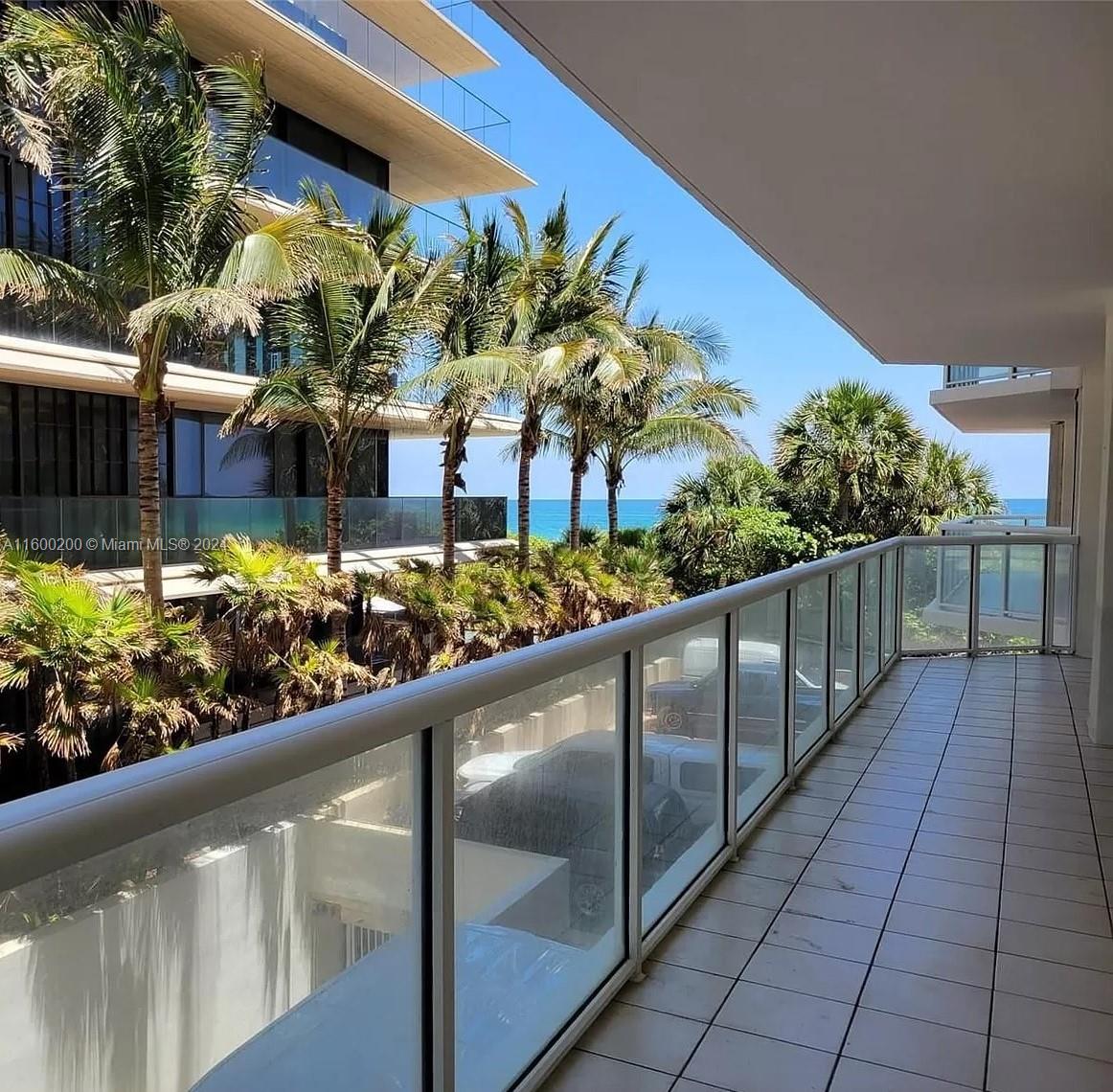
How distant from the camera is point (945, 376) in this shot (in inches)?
562

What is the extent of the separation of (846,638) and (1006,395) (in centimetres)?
789

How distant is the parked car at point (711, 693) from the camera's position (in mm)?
3111

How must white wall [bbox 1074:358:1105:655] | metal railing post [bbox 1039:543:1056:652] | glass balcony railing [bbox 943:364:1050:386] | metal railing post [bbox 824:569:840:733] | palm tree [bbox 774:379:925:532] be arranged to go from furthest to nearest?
1. palm tree [bbox 774:379:925:532]
2. glass balcony railing [bbox 943:364:1050:386]
3. metal railing post [bbox 1039:543:1056:652]
4. white wall [bbox 1074:358:1105:655]
5. metal railing post [bbox 824:569:840:733]

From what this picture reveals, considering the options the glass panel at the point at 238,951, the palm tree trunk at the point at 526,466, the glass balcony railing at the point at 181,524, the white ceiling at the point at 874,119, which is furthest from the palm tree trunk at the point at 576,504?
the glass panel at the point at 238,951

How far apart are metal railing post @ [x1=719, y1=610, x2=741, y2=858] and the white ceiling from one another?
1918 mm

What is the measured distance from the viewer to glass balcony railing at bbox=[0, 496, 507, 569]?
12.0 metres

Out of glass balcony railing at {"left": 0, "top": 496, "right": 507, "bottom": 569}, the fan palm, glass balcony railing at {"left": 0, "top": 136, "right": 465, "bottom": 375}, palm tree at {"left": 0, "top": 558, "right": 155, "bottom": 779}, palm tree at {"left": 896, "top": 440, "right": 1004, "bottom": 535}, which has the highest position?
glass balcony railing at {"left": 0, "top": 136, "right": 465, "bottom": 375}

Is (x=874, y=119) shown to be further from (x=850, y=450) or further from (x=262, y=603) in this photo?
(x=850, y=450)

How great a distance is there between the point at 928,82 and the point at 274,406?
11.1 metres

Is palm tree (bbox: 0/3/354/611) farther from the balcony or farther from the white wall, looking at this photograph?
the white wall

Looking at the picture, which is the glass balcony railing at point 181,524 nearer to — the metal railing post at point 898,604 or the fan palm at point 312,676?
the fan palm at point 312,676

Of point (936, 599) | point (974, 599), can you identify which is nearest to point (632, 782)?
point (936, 599)

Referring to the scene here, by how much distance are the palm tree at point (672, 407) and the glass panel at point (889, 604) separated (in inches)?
410

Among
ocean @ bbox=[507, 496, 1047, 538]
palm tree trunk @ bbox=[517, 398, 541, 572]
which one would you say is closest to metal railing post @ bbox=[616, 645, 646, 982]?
palm tree trunk @ bbox=[517, 398, 541, 572]
